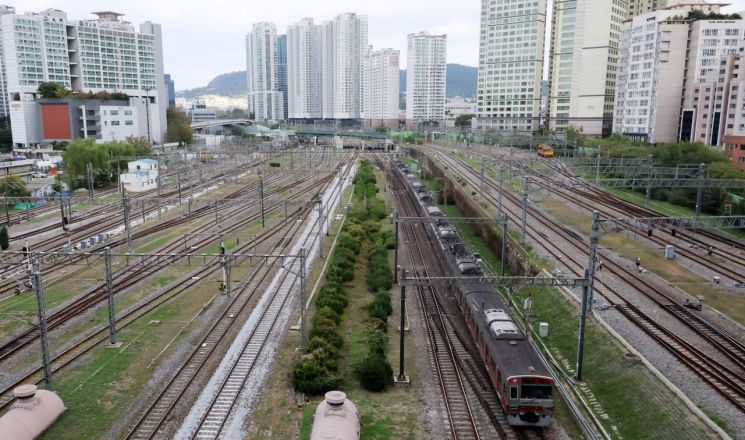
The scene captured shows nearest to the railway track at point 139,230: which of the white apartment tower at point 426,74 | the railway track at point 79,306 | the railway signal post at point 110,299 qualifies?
the railway track at point 79,306

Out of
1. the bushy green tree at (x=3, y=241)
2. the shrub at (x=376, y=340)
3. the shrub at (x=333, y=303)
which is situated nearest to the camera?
the shrub at (x=376, y=340)

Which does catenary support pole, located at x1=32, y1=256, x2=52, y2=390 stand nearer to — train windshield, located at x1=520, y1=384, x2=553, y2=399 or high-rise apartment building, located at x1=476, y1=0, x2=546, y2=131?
train windshield, located at x1=520, y1=384, x2=553, y2=399

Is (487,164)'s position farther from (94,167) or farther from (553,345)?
(553,345)

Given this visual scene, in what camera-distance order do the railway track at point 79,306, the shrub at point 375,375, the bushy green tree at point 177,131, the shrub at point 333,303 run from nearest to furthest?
the shrub at point 375,375
the railway track at point 79,306
the shrub at point 333,303
the bushy green tree at point 177,131

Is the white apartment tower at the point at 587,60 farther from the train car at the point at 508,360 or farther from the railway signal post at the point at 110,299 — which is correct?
the railway signal post at the point at 110,299

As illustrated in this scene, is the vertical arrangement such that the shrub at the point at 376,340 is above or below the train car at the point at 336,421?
below

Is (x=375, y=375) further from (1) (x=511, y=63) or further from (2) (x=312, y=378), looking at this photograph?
(1) (x=511, y=63)
